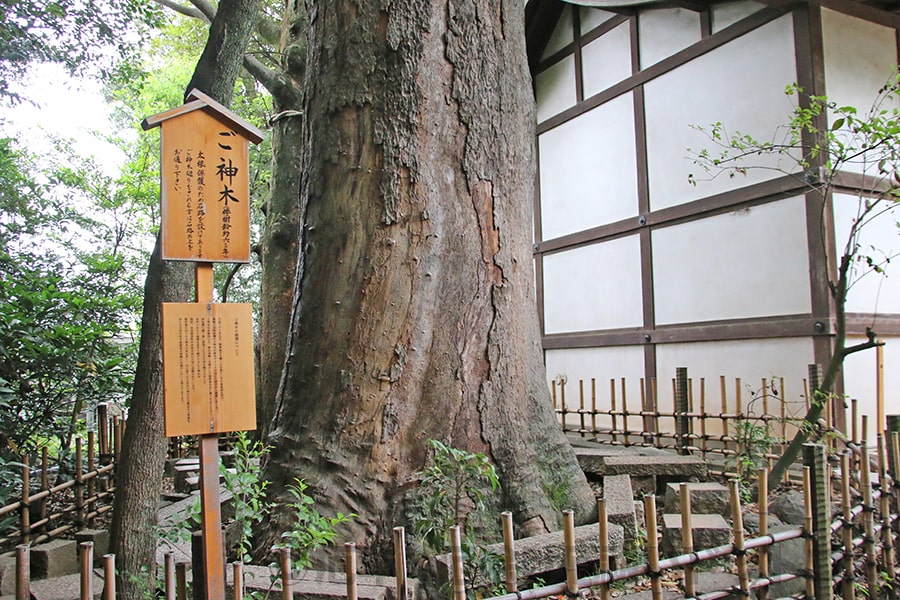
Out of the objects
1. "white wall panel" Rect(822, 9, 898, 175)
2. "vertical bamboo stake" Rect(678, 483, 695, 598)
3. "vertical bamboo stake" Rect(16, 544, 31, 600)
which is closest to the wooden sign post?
"vertical bamboo stake" Rect(16, 544, 31, 600)

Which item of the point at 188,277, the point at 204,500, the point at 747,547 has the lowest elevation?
the point at 747,547

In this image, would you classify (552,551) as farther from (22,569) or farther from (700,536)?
(22,569)

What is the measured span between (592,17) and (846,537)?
24.8 ft

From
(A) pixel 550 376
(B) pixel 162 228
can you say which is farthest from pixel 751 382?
(B) pixel 162 228

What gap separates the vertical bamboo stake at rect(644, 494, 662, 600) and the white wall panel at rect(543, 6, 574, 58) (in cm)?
812

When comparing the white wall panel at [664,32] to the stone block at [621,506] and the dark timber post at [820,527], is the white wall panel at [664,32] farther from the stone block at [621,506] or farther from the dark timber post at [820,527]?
the dark timber post at [820,527]

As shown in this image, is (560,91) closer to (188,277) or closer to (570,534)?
(188,277)

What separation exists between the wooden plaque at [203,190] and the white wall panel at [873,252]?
18.6 ft

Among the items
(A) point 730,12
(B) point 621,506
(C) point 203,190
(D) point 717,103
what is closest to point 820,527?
(B) point 621,506

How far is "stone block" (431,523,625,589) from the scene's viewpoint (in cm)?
284

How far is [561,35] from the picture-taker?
30.4 feet

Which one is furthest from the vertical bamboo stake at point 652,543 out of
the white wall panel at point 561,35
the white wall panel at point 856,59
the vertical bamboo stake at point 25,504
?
the white wall panel at point 561,35

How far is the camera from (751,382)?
21.1 ft

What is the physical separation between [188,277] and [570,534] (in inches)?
95.5
